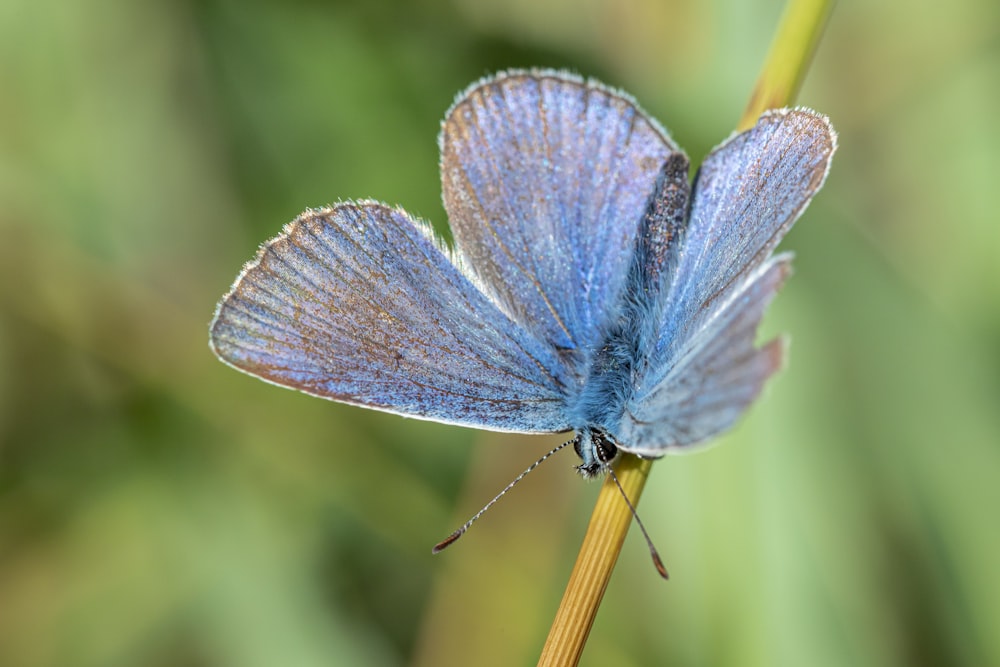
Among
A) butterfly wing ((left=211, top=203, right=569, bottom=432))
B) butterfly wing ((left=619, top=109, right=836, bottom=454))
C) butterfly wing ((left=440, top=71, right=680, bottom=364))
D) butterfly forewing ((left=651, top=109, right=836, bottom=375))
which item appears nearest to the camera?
butterfly wing ((left=619, top=109, right=836, bottom=454))

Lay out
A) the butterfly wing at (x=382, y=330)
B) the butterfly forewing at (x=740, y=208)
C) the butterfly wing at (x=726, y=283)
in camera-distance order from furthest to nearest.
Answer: the butterfly wing at (x=382, y=330) < the butterfly forewing at (x=740, y=208) < the butterfly wing at (x=726, y=283)

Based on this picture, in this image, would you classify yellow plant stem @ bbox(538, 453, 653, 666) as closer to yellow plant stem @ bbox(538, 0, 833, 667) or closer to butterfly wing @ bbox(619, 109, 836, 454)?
yellow plant stem @ bbox(538, 0, 833, 667)

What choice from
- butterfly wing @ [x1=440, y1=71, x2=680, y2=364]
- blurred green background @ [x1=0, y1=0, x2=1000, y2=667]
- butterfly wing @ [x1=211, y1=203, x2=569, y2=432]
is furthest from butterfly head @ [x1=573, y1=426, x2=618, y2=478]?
blurred green background @ [x1=0, y1=0, x2=1000, y2=667]

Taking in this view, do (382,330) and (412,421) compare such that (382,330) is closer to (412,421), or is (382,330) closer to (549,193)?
(549,193)

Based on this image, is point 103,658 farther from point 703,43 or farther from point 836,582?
point 703,43

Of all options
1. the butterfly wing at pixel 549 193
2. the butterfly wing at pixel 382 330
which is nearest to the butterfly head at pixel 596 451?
the butterfly wing at pixel 382 330

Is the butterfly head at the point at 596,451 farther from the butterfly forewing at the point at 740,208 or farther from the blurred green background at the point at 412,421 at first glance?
the blurred green background at the point at 412,421
